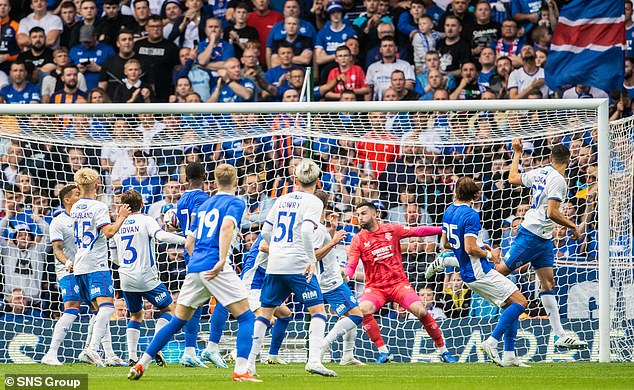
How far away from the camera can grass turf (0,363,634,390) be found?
8.39 m

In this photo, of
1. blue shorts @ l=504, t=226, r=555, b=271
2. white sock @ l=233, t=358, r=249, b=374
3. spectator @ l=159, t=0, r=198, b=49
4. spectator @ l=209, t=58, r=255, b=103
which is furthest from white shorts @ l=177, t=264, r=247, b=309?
spectator @ l=159, t=0, r=198, b=49

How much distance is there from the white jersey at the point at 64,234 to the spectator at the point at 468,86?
6.22m

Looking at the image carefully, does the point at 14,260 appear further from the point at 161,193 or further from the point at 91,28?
the point at 91,28

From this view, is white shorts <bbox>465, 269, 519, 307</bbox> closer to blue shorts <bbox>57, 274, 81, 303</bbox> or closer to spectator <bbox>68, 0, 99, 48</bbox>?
blue shorts <bbox>57, 274, 81, 303</bbox>

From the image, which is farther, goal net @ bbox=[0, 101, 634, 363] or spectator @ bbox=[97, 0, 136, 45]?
spectator @ bbox=[97, 0, 136, 45]

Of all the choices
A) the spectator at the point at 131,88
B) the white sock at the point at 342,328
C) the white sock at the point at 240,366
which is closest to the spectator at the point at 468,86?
the spectator at the point at 131,88

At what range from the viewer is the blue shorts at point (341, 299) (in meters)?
11.2

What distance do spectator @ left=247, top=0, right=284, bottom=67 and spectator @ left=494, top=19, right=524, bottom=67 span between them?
3.49 metres

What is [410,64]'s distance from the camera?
15898 mm

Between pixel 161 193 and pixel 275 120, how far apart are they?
5.73 feet

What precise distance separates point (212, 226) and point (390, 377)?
7.12 ft

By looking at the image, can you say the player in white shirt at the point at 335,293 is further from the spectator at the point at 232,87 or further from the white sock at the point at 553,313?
the spectator at the point at 232,87

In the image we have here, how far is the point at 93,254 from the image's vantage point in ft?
36.8

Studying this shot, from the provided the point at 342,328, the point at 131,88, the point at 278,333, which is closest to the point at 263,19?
the point at 131,88
